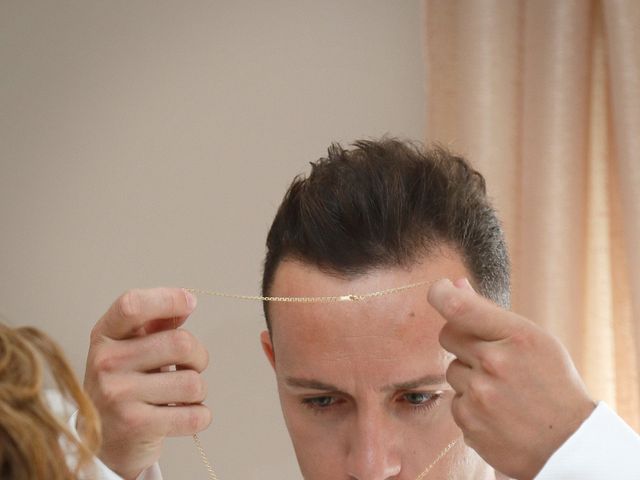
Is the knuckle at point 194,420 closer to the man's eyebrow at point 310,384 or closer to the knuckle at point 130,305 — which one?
the knuckle at point 130,305

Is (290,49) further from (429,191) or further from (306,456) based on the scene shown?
(306,456)

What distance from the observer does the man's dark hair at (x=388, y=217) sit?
155 cm

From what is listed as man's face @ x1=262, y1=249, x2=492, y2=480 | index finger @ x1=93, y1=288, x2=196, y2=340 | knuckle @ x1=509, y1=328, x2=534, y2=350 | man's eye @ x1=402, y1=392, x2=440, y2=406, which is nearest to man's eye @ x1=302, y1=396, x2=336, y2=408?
man's face @ x1=262, y1=249, x2=492, y2=480

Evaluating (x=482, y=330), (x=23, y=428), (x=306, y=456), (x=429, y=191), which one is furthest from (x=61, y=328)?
(x=23, y=428)

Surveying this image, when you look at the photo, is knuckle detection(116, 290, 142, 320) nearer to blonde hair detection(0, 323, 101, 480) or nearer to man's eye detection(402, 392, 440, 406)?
blonde hair detection(0, 323, 101, 480)

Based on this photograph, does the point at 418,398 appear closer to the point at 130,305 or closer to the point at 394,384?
the point at 394,384

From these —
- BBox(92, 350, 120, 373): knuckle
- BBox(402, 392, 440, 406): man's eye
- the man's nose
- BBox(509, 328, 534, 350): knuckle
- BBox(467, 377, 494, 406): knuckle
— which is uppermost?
BBox(509, 328, 534, 350): knuckle

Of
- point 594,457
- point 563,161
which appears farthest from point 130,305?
point 563,161

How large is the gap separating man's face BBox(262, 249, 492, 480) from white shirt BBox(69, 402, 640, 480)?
384 mm

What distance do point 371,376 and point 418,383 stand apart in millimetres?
75

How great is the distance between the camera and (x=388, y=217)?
5.20 ft

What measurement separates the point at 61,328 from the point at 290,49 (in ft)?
2.90

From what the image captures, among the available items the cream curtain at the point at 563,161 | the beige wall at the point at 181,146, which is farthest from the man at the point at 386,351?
the beige wall at the point at 181,146

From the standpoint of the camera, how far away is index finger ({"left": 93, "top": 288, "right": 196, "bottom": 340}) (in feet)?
4.10
